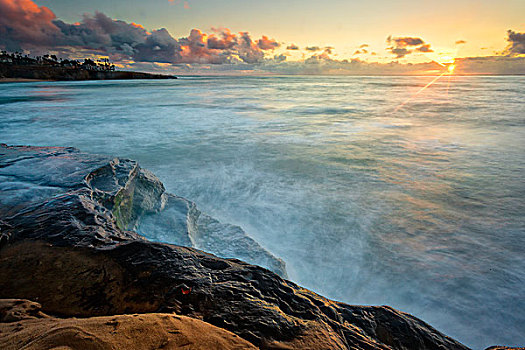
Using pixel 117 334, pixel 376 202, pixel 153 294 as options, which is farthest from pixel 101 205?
pixel 376 202

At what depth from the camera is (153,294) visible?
154cm

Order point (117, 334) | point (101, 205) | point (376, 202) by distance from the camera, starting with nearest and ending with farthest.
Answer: point (117, 334), point (101, 205), point (376, 202)

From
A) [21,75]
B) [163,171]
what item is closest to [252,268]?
[163,171]

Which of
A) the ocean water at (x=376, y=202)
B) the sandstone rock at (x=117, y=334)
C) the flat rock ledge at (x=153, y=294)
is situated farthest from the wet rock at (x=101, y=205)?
the sandstone rock at (x=117, y=334)

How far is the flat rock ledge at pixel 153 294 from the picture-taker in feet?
4.34

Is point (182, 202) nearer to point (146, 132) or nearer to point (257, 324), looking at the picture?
point (257, 324)

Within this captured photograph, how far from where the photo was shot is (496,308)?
2617 millimetres

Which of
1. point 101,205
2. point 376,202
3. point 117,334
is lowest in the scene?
point 376,202

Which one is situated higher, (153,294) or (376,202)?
(153,294)

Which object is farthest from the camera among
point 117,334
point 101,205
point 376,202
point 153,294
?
point 376,202

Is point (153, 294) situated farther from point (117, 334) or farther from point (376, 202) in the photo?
point (376, 202)

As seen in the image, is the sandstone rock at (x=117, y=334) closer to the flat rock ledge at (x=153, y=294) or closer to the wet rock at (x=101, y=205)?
the flat rock ledge at (x=153, y=294)

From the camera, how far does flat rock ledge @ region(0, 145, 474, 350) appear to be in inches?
52.1

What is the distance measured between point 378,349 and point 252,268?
895 millimetres
